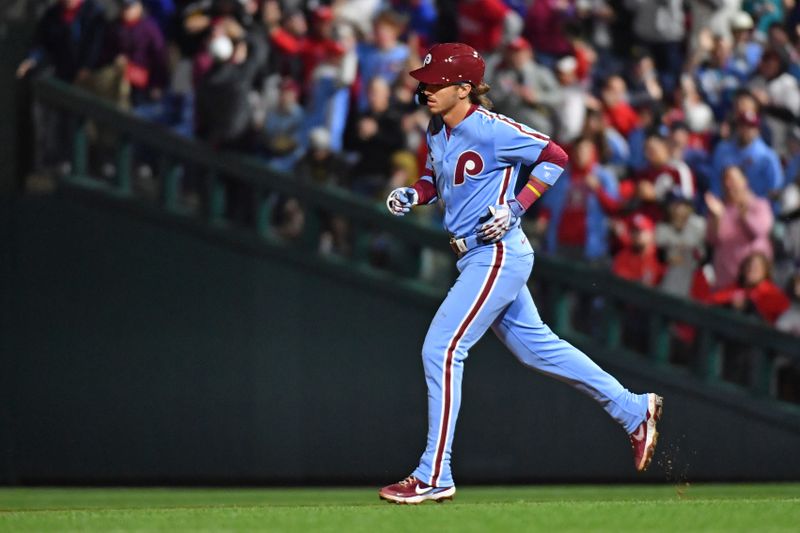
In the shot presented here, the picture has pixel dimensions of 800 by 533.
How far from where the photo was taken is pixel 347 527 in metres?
5.99

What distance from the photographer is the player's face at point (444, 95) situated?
22.9 ft

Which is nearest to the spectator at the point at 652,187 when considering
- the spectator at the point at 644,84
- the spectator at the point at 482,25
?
the spectator at the point at 644,84

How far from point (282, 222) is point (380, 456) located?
5.65ft

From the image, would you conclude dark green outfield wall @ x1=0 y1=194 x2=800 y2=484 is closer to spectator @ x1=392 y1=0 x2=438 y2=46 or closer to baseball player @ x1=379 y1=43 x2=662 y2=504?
spectator @ x1=392 y1=0 x2=438 y2=46

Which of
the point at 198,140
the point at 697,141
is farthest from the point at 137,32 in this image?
the point at 697,141

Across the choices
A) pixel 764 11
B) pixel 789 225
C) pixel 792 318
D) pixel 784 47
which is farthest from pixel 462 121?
pixel 764 11

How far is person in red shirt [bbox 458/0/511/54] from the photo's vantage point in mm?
12305

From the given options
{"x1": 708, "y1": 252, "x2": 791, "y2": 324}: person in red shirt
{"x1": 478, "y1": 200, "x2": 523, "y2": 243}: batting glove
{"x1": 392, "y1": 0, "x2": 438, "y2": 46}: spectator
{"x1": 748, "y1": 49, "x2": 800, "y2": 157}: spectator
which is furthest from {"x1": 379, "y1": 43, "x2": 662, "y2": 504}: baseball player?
{"x1": 748, "y1": 49, "x2": 800, "y2": 157}: spectator

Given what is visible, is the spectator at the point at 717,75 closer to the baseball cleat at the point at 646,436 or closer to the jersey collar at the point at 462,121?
the baseball cleat at the point at 646,436

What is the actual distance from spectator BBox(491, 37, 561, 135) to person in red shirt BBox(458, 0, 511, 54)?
259 mm

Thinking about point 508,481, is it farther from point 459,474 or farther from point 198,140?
point 198,140

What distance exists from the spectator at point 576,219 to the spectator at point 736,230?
0.86 meters

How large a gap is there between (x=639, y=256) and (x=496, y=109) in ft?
4.85

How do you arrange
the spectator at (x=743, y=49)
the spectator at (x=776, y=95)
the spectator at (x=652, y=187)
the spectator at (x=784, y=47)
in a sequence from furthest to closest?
the spectator at (x=743, y=49), the spectator at (x=784, y=47), the spectator at (x=776, y=95), the spectator at (x=652, y=187)
